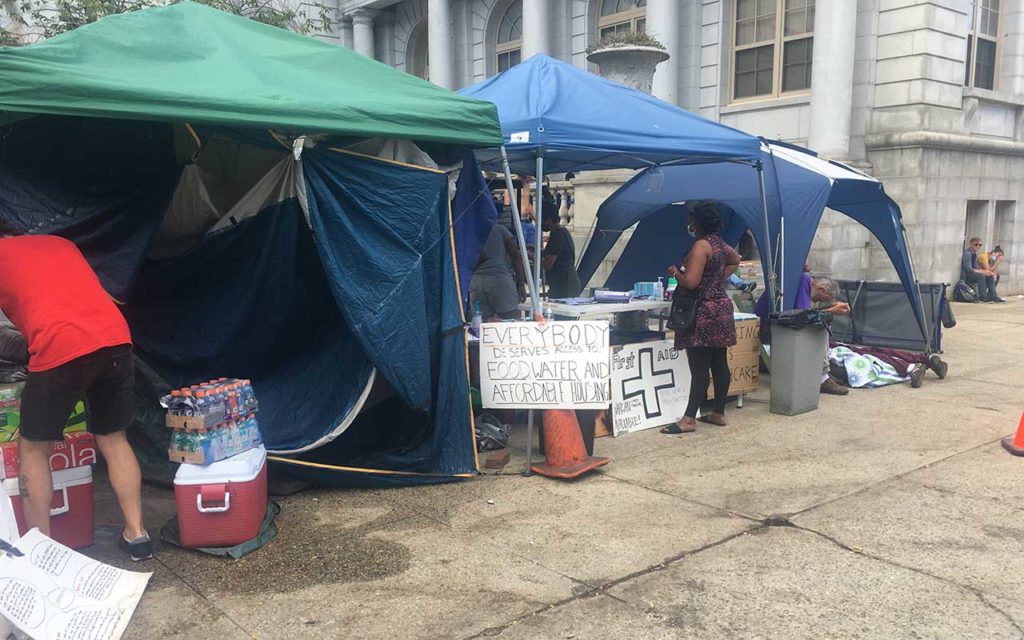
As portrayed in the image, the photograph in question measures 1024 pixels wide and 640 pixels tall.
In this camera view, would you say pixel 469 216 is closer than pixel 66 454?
No

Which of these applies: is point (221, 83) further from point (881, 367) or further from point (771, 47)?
point (771, 47)

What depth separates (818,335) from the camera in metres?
6.87

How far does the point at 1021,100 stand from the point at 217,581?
54.7 feet

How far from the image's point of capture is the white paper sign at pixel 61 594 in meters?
3.01

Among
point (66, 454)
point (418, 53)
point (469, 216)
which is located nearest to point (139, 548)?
point (66, 454)

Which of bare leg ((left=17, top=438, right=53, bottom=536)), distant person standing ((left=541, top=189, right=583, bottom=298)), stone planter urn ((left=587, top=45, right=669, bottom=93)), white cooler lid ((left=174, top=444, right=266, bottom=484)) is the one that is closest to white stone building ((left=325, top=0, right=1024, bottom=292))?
stone planter urn ((left=587, top=45, right=669, bottom=93))

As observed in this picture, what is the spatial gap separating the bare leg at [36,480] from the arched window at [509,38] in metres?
17.5

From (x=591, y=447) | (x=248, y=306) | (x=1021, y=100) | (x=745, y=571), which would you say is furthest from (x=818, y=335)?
(x=1021, y=100)

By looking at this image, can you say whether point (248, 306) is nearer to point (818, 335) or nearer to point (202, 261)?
point (202, 261)

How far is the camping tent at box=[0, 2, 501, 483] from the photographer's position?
4246 mm

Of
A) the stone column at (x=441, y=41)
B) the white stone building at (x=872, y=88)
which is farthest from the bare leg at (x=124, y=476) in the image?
the stone column at (x=441, y=41)

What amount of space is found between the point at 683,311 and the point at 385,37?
1980 centimetres

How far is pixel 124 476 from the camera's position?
3900 millimetres

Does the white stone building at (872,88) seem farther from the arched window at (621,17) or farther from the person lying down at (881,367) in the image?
the person lying down at (881,367)
